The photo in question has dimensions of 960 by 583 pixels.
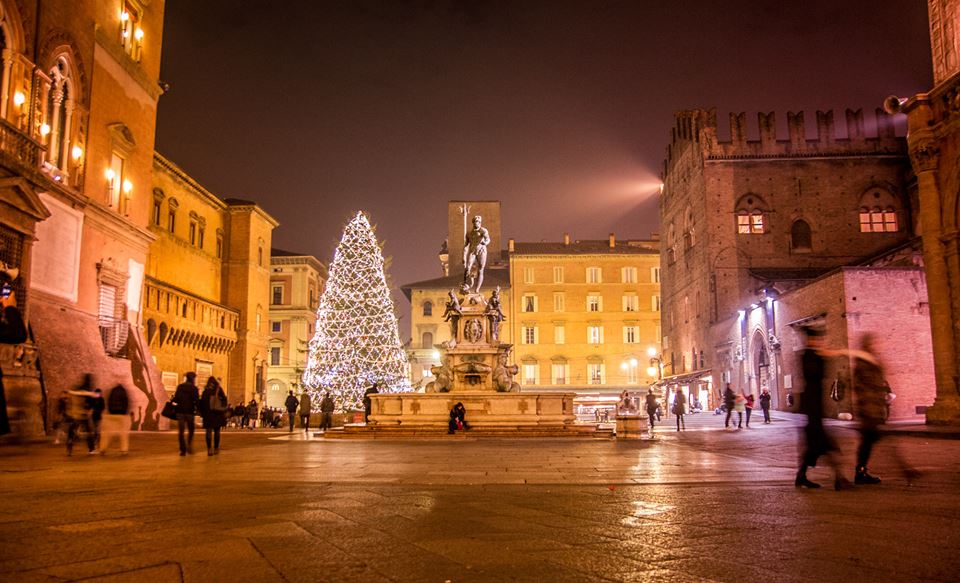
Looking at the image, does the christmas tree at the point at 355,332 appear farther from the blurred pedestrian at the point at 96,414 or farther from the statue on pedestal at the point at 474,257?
the blurred pedestrian at the point at 96,414

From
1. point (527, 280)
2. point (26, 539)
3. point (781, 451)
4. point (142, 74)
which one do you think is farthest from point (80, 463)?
point (527, 280)

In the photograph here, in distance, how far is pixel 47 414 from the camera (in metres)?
17.1

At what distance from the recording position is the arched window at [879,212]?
42812mm

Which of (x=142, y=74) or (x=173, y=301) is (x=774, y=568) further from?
(x=173, y=301)

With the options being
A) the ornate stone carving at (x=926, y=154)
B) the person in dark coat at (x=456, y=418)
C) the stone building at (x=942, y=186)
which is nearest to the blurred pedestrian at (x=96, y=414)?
the person in dark coat at (x=456, y=418)

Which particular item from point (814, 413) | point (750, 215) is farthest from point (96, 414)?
point (750, 215)

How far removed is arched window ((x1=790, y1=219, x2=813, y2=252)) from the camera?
4344cm

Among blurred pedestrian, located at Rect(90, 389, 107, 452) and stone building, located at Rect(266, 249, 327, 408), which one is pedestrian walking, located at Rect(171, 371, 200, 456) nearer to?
blurred pedestrian, located at Rect(90, 389, 107, 452)

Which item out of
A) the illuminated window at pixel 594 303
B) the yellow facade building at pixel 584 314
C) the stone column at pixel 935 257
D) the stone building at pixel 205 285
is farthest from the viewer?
the illuminated window at pixel 594 303

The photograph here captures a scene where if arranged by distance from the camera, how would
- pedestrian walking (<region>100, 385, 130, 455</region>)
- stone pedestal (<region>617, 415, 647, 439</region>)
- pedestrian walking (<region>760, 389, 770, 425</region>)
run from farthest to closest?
pedestrian walking (<region>760, 389, 770, 425</region>) → stone pedestal (<region>617, 415, 647, 439</region>) → pedestrian walking (<region>100, 385, 130, 455</region>)

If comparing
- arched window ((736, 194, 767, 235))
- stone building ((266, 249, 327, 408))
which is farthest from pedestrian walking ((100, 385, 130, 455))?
stone building ((266, 249, 327, 408))

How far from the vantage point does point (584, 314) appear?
208 ft

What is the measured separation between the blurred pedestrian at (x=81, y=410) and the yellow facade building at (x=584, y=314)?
49337 millimetres

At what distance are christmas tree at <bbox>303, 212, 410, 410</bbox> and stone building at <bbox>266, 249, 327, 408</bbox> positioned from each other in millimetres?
25826
